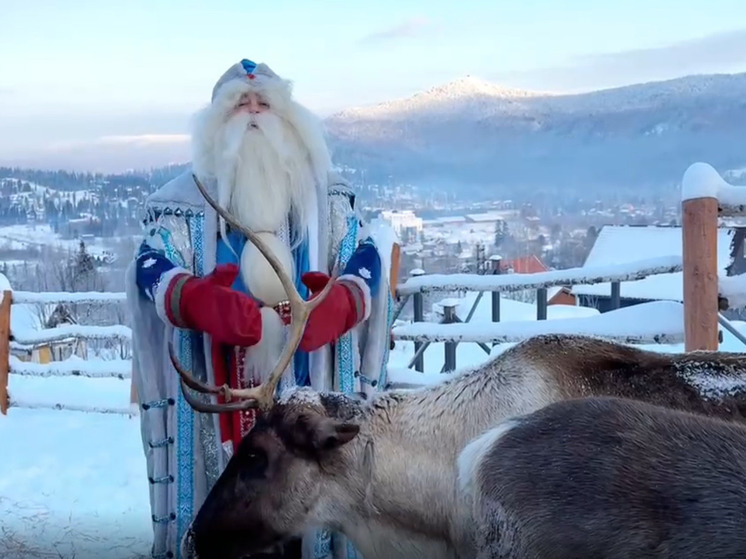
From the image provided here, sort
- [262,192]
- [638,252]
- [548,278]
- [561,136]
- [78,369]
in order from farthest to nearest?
[561,136] → [638,252] → [78,369] → [548,278] → [262,192]

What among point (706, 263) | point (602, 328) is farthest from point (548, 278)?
point (706, 263)

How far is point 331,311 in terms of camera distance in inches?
115

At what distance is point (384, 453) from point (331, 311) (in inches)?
23.8

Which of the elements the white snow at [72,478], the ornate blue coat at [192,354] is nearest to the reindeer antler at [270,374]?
the ornate blue coat at [192,354]

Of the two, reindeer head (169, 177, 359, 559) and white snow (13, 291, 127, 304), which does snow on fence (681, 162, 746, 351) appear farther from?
white snow (13, 291, 127, 304)

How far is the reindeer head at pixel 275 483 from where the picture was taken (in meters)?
2.50

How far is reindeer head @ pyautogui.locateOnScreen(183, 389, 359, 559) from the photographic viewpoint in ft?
8.21

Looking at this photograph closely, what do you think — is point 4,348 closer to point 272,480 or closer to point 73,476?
point 73,476

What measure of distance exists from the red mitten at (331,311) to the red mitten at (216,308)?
19cm

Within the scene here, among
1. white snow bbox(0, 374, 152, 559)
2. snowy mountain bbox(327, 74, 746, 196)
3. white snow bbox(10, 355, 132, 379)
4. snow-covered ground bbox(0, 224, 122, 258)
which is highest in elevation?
snowy mountain bbox(327, 74, 746, 196)

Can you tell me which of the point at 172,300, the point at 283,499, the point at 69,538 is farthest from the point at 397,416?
the point at 69,538

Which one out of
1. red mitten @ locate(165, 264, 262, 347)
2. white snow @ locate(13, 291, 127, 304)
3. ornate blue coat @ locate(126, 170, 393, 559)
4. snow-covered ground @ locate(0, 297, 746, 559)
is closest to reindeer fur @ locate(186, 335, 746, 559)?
red mitten @ locate(165, 264, 262, 347)

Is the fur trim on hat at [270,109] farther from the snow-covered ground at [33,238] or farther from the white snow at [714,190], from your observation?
the snow-covered ground at [33,238]

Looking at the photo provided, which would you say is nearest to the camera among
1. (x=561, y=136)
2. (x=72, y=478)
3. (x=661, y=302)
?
(x=661, y=302)
